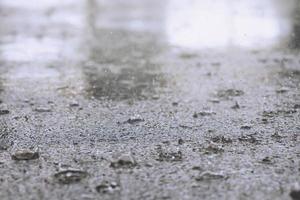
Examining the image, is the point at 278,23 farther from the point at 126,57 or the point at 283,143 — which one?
the point at 283,143

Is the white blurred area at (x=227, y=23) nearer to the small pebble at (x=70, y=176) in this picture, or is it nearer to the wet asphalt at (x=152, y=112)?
the wet asphalt at (x=152, y=112)

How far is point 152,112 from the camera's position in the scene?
274 centimetres

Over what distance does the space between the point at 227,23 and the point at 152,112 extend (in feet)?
11.1

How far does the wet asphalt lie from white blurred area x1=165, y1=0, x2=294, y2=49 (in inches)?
1.4

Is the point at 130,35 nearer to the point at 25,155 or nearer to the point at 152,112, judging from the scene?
the point at 152,112

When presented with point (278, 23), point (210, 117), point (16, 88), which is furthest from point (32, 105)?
point (278, 23)

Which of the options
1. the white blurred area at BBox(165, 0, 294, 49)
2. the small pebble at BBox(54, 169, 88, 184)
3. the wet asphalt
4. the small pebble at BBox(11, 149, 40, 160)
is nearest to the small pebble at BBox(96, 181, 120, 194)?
the wet asphalt

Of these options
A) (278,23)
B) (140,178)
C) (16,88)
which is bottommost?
(140,178)

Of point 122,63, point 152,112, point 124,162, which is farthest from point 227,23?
point 124,162

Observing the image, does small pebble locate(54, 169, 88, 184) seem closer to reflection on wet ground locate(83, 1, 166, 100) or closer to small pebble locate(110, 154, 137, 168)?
small pebble locate(110, 154, 137, 168)

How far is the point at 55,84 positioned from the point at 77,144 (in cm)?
124

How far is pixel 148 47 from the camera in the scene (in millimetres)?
4660

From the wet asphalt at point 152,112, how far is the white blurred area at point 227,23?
0.12 feet

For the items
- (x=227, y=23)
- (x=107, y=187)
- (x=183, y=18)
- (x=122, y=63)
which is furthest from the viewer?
(x=183, y=18)
